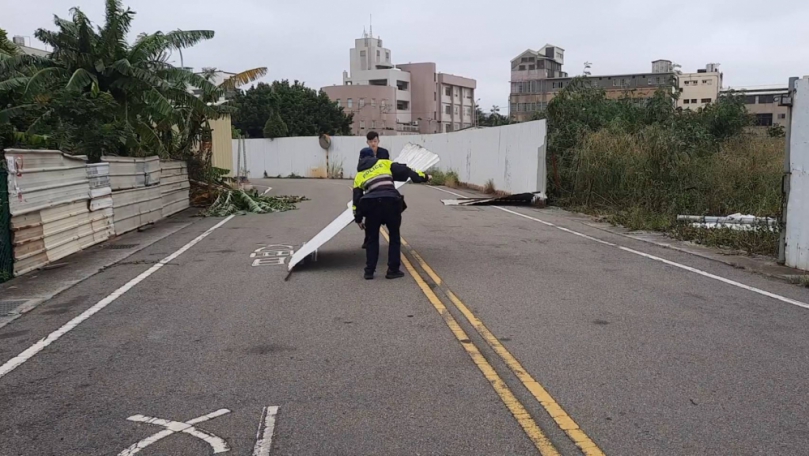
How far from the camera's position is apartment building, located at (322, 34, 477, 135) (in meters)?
A: 92.0

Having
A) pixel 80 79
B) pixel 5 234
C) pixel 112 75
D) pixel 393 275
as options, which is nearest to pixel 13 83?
pixel 80 79

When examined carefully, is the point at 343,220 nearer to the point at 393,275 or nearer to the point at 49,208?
the point at 393,275

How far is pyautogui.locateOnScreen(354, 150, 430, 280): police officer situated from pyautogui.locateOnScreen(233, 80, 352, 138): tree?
63371 millimetres

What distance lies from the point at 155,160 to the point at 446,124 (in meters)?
85.6

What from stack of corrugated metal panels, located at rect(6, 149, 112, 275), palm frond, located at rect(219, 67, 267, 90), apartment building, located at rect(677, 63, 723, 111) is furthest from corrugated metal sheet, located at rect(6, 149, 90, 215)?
apartment building, located at rect(677, 63, 723, 111)

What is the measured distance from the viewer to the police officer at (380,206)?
952cm

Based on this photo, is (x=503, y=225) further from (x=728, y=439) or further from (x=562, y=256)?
(x=728, y=439)

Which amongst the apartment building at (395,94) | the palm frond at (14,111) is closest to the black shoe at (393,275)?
the palm frond at (14,111)

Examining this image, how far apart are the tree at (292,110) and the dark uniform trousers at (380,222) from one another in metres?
63.5

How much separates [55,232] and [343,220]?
5199 mm

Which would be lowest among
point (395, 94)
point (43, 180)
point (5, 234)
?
point (5, 234)

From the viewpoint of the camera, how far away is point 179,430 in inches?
175

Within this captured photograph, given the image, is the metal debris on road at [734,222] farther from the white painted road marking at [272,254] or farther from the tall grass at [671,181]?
the white painted road marking at [272,254]

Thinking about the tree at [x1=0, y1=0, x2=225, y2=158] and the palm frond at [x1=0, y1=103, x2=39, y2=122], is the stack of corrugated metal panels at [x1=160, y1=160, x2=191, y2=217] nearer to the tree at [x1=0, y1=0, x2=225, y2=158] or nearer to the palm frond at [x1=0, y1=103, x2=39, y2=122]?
the tree at [x1=0, y1=0, x2=225, y2=158]
